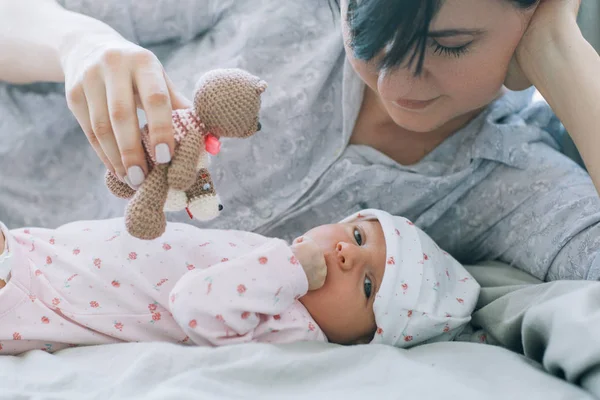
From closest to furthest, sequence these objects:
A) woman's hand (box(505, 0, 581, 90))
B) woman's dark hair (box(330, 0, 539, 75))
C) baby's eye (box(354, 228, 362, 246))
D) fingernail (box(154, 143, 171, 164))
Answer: fingernail (box(154, 143, 171, 164)) < woman's dark hair (box(330, 0, 539, 75)) < woman's hand (box(505, 0, 581, 90)) < baby's eye (box(354, 228, 362, 246))

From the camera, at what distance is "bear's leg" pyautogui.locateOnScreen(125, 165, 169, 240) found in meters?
0.62

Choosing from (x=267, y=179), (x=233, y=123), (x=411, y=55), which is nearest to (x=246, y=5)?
(x=267, y=179)

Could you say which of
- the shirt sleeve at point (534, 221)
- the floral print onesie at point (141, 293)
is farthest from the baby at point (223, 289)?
the shirt sleeve at point (534, 221)

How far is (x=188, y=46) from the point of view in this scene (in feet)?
3.92

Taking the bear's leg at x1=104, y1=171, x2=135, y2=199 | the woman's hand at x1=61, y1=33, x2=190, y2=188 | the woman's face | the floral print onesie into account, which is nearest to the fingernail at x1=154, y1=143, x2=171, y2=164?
the woman's hand at x1=61, y1=33, x2=190, y2=188

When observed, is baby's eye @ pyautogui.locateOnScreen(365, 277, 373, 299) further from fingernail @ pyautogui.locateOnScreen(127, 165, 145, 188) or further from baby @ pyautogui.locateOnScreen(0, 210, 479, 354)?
fingernail @ pyautogui.locateOnScreen(127, 165, 145, 188)

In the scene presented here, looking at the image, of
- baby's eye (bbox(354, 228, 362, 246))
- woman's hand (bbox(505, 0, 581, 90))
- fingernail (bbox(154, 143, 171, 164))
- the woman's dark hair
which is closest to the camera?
fingernail (bbox(154, 143, 171, 164))

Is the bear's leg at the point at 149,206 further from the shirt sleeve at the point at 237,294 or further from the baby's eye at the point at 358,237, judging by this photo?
the baby's eye at the point at 358,237

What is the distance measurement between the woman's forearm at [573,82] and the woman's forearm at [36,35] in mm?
637

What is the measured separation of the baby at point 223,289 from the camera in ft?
2.68

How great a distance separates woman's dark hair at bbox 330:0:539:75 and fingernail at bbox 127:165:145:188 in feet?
1.11

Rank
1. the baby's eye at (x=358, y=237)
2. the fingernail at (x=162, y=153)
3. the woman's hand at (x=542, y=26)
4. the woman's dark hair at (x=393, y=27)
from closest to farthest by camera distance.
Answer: the fingernail at (x=162, y=153)
the woman's dark hair at (x=393, y=27)
the woman's hand at (x=542, y=26)
the baby's eye at (x=358, y=237)

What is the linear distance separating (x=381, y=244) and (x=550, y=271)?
277 millimetres

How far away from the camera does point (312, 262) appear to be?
34.8 inches
